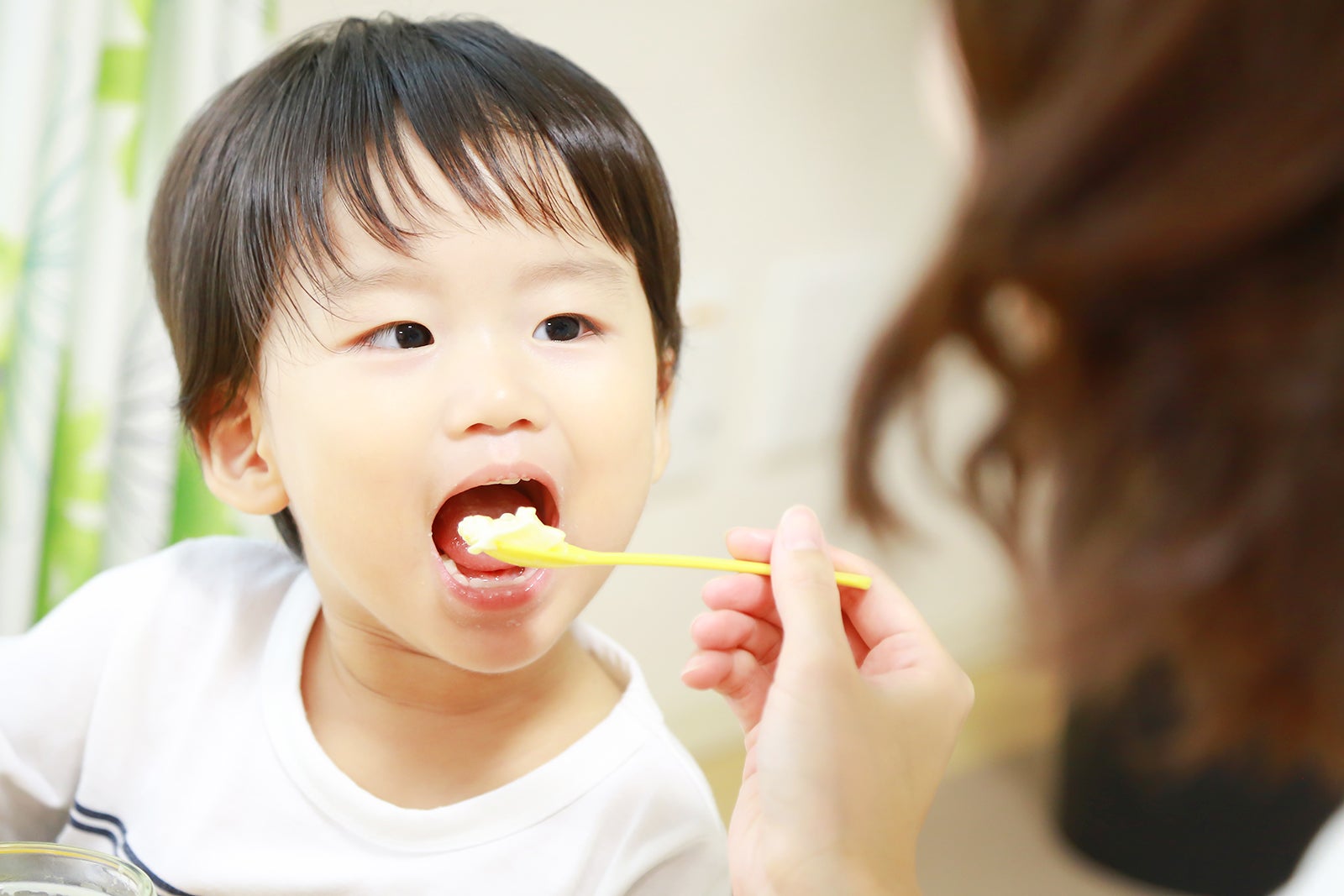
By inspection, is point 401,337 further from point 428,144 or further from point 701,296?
point 701,296

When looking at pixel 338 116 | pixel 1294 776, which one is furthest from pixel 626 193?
pixel 1294 776

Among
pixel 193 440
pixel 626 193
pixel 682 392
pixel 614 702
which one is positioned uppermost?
pixel 626 193

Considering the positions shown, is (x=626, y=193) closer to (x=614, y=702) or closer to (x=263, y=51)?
(x=614, y=702)

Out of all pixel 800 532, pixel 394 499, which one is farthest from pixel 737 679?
pixel 394 499

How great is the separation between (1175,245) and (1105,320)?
0.05m

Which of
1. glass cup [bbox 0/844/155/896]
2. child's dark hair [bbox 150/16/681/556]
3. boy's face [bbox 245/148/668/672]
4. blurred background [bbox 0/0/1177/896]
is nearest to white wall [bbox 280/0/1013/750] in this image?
blurred background [bbox 0/0/1177/896]

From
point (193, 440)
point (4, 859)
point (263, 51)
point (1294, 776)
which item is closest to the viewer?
point (4, 859)

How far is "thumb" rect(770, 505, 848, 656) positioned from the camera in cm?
63

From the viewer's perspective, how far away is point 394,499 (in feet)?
2.31

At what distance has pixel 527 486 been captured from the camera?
744 mm

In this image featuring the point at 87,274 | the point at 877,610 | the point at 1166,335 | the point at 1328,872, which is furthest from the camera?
the point at 87,274

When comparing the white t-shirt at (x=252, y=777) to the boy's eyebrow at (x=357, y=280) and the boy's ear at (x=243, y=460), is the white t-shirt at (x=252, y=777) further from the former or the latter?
the boy's eyebrow at (x=357, y=280)

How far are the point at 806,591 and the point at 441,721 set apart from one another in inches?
12.3

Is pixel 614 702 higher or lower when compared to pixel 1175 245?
lower
